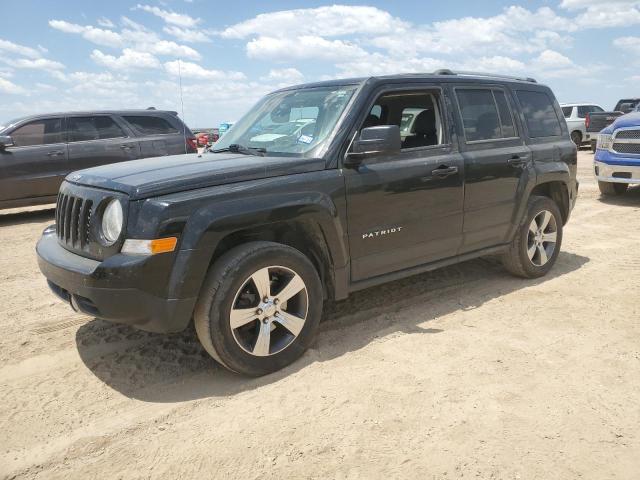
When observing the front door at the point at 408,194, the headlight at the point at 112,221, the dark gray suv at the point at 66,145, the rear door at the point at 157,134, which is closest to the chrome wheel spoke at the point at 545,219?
the front door at the point at 408,194

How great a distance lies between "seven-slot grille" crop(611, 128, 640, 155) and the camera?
9.33 m

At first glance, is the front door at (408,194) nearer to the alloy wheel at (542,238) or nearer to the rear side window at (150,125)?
the alloy wheel at (542,238)

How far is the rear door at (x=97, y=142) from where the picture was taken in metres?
9.26

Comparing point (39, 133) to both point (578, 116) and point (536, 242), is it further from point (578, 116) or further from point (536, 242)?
point (578, 116)

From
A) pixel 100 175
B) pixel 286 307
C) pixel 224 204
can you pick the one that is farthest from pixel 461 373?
pixel 100 175

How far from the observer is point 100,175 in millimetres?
3365

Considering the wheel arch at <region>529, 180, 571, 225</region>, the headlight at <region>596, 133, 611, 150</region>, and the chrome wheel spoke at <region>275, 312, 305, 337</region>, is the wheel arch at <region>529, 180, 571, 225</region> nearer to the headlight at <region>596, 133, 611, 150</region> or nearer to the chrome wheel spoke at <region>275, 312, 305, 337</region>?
the chrome wheel spoke at <region>275, 312, 305, 337</region>

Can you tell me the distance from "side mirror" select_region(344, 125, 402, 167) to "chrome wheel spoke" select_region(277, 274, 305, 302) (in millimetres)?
867

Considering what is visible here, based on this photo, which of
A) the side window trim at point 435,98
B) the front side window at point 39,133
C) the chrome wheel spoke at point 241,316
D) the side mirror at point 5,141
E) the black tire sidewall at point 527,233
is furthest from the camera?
the front side window at point 39,133

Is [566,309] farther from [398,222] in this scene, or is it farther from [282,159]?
[282,159]

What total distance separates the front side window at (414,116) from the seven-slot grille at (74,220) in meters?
2.17

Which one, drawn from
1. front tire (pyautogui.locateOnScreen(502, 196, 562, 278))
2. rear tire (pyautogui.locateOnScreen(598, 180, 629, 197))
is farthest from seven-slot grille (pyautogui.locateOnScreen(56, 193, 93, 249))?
rear tire (pyautogui.locateOnScreen(598, 180, 629, 197))

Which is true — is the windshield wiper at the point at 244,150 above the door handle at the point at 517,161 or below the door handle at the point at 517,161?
above

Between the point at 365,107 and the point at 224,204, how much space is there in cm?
136
